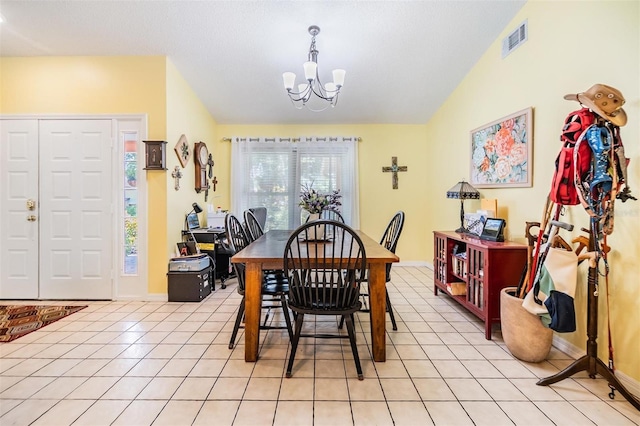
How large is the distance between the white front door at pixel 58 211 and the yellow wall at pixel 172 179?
1.78 ft

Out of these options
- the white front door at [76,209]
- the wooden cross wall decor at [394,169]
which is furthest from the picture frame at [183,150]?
the wooden cross wall decor at [394,169]

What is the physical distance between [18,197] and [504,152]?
512cm

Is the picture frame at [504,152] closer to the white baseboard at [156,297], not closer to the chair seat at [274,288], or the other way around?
the chair seat at [274,288]

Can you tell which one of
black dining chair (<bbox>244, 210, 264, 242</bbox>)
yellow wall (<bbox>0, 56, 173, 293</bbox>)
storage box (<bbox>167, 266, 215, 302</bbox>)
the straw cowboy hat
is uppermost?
yellow wall (<bbox>0, 56, 173, 293</bbox>)

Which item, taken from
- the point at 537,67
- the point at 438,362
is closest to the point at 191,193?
the point at 438,362

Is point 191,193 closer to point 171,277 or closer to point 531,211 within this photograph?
point 171,277

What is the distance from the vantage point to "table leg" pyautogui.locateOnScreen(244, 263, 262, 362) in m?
1.94

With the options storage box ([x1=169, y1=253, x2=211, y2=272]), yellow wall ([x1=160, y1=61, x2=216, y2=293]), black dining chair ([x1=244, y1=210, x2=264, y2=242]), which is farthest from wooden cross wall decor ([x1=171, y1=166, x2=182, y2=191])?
black dining chair ([x1=244, y1=210, x2=264, y2=242])

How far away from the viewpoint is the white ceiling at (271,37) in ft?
8.60

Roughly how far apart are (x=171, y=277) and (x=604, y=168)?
3658mm

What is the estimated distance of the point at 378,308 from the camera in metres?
1.97

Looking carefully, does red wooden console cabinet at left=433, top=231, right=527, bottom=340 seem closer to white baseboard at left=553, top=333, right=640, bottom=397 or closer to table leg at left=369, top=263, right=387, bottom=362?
white baseboard at left=553, top=333, right=640, bottom=397

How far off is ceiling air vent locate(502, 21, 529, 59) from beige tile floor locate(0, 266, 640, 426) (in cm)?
260

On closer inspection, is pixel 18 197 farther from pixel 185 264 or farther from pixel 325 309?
pixel 325 309
